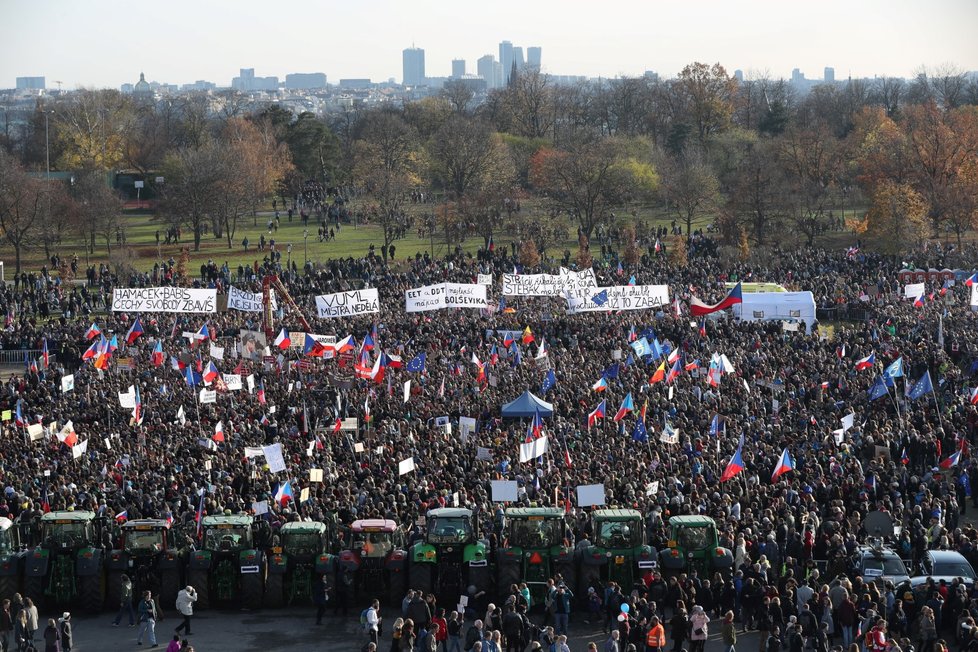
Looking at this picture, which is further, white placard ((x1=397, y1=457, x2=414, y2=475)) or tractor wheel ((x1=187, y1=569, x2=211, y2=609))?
white placard ((x1=397, y1=457, x2=414, y2=475))

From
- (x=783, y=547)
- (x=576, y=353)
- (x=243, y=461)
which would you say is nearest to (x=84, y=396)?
(x=243, y=461)

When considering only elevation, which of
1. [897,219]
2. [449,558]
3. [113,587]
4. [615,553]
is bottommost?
[113,587]

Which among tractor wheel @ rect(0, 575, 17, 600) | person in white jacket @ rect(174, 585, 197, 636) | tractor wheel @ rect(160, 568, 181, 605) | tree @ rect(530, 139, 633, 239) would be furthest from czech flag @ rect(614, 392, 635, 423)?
tree @ rect(530, 139, 633, 239)

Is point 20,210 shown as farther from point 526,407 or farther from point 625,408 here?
point 625,408

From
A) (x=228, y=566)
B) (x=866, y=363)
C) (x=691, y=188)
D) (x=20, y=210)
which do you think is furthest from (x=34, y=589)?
(x=691, y=188)

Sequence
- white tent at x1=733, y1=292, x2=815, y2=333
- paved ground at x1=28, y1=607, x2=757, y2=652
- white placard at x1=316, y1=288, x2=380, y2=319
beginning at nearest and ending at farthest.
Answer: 1. paved ground at x1=28, y1=607, x2=757, y2=652
2. white placard at x1=316, y1=288, x2=380, y2=319
3. white tent at x1=733, y1=292, x2=815, y2=333

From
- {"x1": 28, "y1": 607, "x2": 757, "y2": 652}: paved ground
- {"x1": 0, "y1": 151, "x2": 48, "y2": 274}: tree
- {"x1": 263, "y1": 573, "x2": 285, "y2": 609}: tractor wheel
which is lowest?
{"x1": 28, "y1": 607, "x2": 757, "y2": 652}: paved ground

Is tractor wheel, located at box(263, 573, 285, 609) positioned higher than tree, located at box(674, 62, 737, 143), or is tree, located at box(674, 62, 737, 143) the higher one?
tree, located at box(674, 62, 737, 143)

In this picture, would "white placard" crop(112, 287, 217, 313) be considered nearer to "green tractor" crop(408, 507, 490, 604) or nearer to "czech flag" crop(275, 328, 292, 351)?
"czech flag" crop(275, 328, 292, 351)

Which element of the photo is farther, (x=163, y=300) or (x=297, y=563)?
(x=163, y=300)
